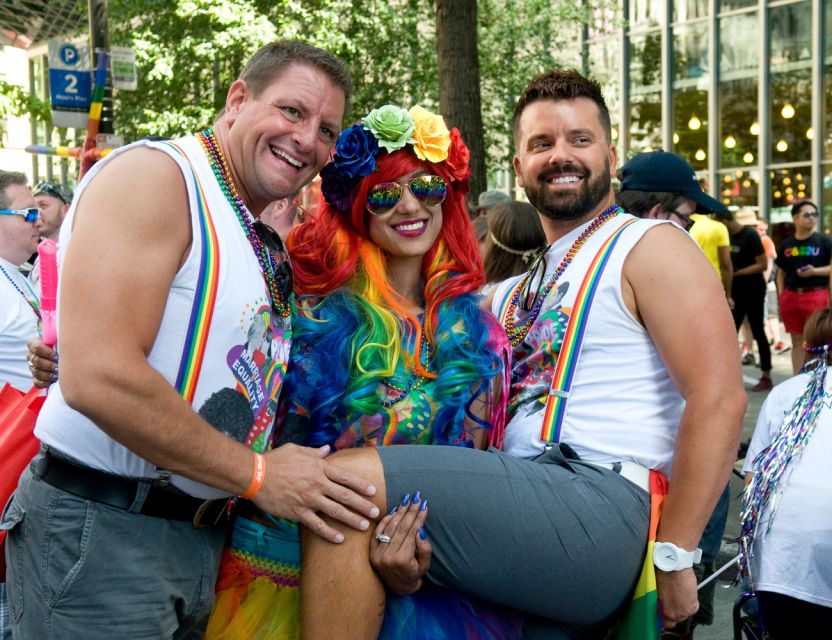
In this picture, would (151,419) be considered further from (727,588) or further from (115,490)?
(727,588)

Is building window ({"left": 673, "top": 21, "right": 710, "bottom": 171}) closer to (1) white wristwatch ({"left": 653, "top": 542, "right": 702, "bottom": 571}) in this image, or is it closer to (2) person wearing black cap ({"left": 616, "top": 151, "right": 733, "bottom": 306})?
(2) person wearing black cap ({"left": 616, "top": 151, "right": 733, "bottom": 306})

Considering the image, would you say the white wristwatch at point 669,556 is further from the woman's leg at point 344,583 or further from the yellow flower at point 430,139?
the yellow flower at point 430,139

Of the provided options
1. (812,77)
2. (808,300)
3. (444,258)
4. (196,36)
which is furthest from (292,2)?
(444,258)

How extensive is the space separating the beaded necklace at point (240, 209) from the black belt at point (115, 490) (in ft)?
1.72

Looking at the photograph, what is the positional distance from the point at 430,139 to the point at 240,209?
2.15 feet

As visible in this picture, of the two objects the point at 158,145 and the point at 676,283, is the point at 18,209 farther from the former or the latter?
the point at 676,283

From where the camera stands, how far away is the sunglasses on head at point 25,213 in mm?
4887

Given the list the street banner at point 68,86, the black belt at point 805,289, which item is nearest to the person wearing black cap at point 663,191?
the black belt at point 805,289

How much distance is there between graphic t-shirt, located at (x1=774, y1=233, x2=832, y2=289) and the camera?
10102mm

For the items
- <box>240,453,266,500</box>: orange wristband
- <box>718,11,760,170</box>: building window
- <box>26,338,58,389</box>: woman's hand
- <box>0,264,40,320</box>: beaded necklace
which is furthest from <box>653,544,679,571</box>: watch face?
<box>718,11,760,170</box>: building window

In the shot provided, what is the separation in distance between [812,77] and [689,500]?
17311 mm

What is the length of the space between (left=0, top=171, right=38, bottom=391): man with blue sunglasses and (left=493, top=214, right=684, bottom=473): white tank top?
2.87 m

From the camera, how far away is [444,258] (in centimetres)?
286

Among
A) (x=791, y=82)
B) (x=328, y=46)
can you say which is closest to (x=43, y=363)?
(x=328, y=46)
